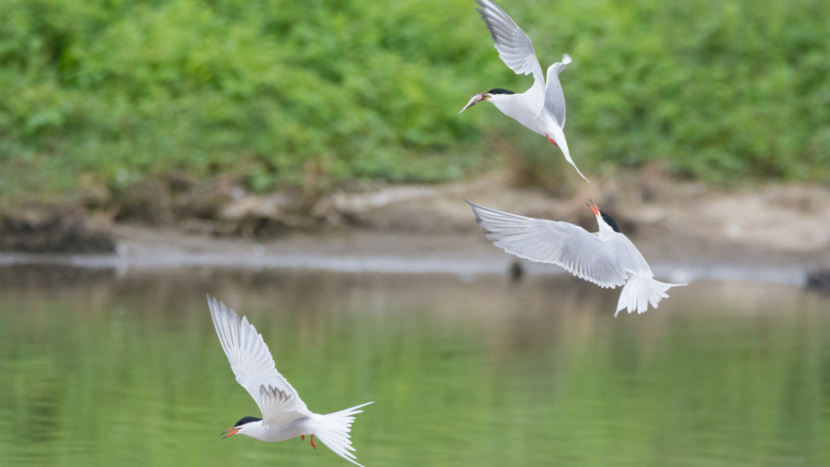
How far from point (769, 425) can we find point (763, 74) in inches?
455

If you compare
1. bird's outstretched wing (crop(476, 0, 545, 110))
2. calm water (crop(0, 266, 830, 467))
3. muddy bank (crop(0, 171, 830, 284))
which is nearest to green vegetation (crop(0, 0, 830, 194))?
muddy bank (crop(0, 171, 830, 284))

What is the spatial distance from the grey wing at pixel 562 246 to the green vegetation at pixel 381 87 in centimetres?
1056

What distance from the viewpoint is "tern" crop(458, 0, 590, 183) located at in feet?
11.5

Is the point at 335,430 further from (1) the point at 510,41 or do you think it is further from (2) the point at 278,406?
(1) the point at 510,41

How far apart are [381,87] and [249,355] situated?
1292 centimetres

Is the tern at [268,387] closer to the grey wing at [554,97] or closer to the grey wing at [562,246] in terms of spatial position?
the grey wing at [562,246]

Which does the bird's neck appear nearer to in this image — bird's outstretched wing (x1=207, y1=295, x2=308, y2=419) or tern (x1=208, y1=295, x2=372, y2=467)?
tern (x1=208, y1=295, x2=372, y2=467)

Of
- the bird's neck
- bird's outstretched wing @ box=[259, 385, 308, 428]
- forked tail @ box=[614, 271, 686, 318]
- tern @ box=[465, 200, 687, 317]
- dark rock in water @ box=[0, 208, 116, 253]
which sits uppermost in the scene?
dark rock in water @ box=[0, 208, 116, 253]

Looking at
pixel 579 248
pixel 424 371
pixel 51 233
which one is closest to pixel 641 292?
pixel 579 248

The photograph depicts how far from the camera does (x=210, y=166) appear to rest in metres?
15.0

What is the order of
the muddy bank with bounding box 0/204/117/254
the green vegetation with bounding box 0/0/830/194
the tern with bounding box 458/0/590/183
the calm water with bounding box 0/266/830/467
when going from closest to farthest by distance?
the tern with bounding box 458/0/590/183, the calm water with bounding box 0/266/830/467, the muddy bank with bounding box 0/204/117/254, the green vegetation with bounding box 0/0/830/194

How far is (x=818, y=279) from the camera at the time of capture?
12430mm

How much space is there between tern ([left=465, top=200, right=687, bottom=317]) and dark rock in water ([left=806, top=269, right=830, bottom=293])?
9.33 m

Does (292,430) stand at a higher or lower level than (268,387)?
lower
